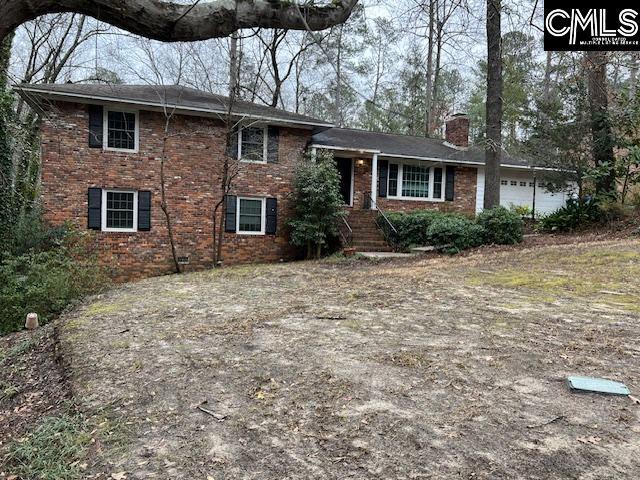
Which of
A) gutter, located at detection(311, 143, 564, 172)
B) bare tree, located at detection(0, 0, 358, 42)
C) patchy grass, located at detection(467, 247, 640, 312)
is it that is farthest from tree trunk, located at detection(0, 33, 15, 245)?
patchy grass, located at detection(467, 247, 640, 312)

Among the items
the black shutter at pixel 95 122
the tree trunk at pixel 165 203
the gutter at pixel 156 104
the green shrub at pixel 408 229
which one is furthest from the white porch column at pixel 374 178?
the black shutter at pixel 95 122

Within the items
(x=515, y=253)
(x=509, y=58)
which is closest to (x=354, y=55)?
(x=509, y=58)

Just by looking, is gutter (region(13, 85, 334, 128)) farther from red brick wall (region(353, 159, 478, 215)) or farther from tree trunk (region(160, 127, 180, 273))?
red brick wall (region(353, 159, 478, 215))

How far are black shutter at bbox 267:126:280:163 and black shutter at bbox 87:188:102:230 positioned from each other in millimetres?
4994

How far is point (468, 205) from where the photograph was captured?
57.0 feet

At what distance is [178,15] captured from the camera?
2.57 m

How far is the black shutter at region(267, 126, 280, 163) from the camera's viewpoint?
14.3 meters

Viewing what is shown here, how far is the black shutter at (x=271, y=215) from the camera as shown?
1438 centimetres

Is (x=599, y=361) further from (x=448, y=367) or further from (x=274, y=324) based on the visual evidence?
(x=274, y=324)

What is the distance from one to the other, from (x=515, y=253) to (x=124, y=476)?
998 cm

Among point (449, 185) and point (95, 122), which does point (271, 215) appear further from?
point (449, 185)

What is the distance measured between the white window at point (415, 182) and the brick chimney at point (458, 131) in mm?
2975

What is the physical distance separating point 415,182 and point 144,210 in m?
9.45

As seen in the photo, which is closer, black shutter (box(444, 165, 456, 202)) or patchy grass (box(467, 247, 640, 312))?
patchy grass (box(467, 247, 640, 312))
